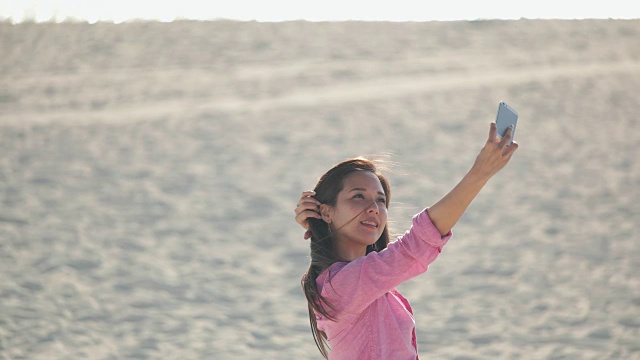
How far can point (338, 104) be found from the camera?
11.6 meters

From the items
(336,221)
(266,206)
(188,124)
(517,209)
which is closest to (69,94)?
(188,124)

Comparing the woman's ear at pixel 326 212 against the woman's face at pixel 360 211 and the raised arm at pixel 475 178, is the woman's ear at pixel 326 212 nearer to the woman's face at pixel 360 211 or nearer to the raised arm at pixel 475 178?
the woman's face at pixel 360 211

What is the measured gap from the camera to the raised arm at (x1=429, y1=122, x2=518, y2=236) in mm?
2094

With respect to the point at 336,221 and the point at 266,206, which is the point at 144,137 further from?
the point at 336,221

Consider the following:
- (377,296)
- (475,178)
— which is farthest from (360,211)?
(475,178)

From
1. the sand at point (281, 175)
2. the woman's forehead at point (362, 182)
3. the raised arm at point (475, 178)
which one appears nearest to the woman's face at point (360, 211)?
the woman's forehead at point (362, 182)

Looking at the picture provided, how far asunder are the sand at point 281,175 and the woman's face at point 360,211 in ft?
8.23

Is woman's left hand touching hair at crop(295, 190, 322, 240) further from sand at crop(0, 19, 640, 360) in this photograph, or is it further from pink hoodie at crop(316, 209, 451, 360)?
sand at crop(0, 19, 640, 360)

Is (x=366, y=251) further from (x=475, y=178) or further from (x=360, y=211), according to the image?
(x=475, y=178)

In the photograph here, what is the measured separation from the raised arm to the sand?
9.36 feet

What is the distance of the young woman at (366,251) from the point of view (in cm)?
212

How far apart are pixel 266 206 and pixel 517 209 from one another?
199 cm

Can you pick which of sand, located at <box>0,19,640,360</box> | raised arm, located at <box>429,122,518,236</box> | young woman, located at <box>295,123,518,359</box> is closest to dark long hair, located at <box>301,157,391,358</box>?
young woman, located at <box>295,123,518,359</box>

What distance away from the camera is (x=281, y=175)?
31.0 feet
